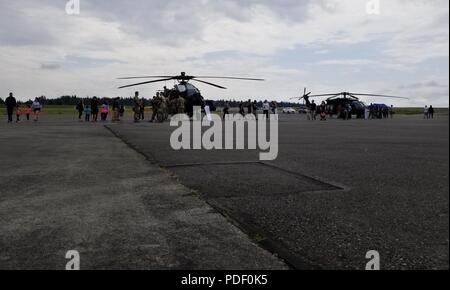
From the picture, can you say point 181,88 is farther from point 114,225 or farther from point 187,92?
point 114,225

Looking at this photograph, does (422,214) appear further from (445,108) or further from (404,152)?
(404,152)

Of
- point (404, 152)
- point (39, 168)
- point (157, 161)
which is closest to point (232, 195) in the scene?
point (157, 161)

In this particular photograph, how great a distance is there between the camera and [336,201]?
5.69m

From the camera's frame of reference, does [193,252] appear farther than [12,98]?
No

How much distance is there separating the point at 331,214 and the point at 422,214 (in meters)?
1.00

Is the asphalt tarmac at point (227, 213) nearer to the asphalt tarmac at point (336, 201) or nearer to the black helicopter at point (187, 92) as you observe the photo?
the asphalt tarmac at point (336, 201)

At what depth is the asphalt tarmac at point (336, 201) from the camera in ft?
12.0

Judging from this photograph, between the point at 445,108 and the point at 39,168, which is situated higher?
the point at 445,108

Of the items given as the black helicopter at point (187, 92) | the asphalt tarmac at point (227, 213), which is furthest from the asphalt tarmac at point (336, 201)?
the black helicopter at point (187, 92)

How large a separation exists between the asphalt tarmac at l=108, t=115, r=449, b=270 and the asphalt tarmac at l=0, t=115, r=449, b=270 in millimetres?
17

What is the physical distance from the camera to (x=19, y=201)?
575 centimetres

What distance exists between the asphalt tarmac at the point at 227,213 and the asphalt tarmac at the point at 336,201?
2 centimetres

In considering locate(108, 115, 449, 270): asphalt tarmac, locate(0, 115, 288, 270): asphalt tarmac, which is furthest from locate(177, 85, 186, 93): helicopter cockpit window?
locate(0, 115, 288, 270): asphalt tarmac

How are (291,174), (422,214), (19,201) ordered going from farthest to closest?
(291,174) → (19,201) → (422,214)
